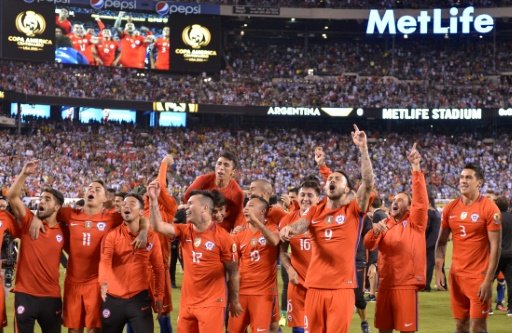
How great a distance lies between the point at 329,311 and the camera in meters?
9.48

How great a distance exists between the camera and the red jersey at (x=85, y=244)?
1038 centimetres

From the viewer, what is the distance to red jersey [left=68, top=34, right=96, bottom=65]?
57344 mm

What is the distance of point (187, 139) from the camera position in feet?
189

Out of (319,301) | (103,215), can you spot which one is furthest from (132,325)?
(319,301)

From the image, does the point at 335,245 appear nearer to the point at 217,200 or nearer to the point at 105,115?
the point at 217,200

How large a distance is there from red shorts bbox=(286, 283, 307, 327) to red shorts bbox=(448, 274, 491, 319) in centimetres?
192

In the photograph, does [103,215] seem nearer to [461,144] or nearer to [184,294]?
[184,294]

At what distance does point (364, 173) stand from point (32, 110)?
49.7m

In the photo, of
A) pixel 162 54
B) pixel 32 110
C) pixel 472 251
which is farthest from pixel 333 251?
pixel 162 54

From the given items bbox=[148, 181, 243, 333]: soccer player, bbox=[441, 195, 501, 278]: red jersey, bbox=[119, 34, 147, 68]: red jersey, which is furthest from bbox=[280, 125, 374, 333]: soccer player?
bbox=[119, 34, 147, 68]: red jersey

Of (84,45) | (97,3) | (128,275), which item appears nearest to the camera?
(128,275)

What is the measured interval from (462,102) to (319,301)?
172 feet

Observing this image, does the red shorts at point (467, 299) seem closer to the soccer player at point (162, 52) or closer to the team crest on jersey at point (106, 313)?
the team crest on jersey at point (106, 313)

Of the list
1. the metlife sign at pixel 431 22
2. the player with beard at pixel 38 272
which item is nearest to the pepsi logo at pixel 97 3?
the metlife sign at pixel 431 22
